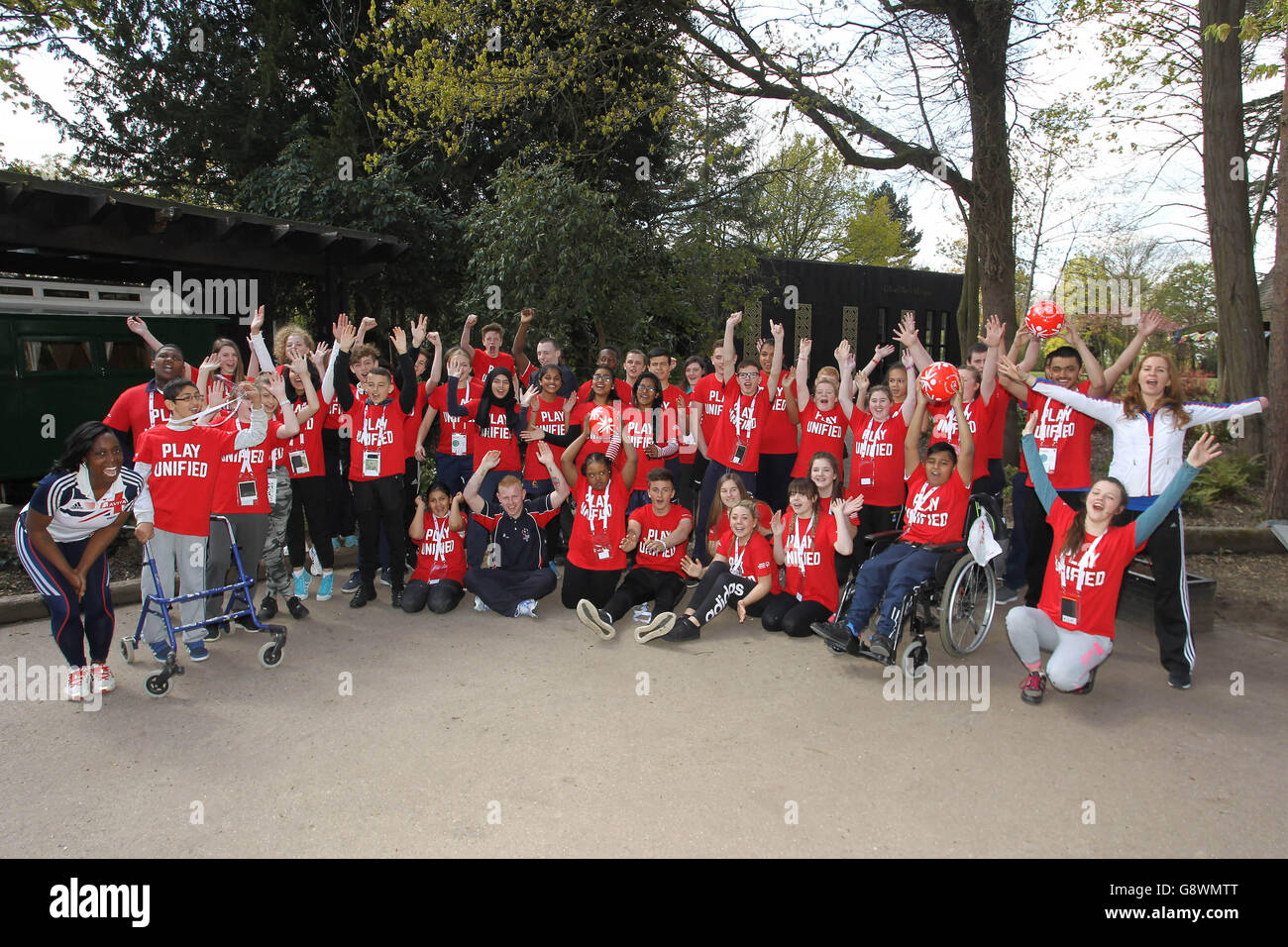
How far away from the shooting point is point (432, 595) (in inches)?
241

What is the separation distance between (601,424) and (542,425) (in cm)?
59

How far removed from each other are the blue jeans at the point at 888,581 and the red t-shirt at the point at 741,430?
1673 mm

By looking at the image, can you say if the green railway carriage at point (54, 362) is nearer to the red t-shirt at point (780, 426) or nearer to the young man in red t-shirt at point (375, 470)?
the young man in red t-shirt at point (375, 470)

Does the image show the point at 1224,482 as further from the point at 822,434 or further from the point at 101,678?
the point at 101,678

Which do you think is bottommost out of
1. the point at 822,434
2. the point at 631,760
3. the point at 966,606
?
the point at 631,760

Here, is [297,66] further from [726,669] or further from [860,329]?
[726,669]

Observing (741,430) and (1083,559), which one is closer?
(1083,559)

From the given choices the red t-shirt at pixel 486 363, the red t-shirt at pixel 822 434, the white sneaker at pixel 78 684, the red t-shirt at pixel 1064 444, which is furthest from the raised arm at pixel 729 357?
the white sneaker at pixel 78 684

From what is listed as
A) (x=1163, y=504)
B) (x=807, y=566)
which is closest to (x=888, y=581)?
(x=807, y=566)

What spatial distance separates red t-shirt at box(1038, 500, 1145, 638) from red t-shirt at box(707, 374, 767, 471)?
2525mm

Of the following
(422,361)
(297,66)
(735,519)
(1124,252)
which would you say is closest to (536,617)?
(735,519)

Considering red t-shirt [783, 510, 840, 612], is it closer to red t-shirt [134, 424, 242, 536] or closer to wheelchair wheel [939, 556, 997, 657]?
wheelchair wheel [939, 556, 997, 657]

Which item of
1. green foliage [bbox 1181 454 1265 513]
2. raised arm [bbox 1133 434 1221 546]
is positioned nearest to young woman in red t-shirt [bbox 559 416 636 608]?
raised arm [bbox 1133 434 1221 546]

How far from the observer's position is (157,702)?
14.7ft
